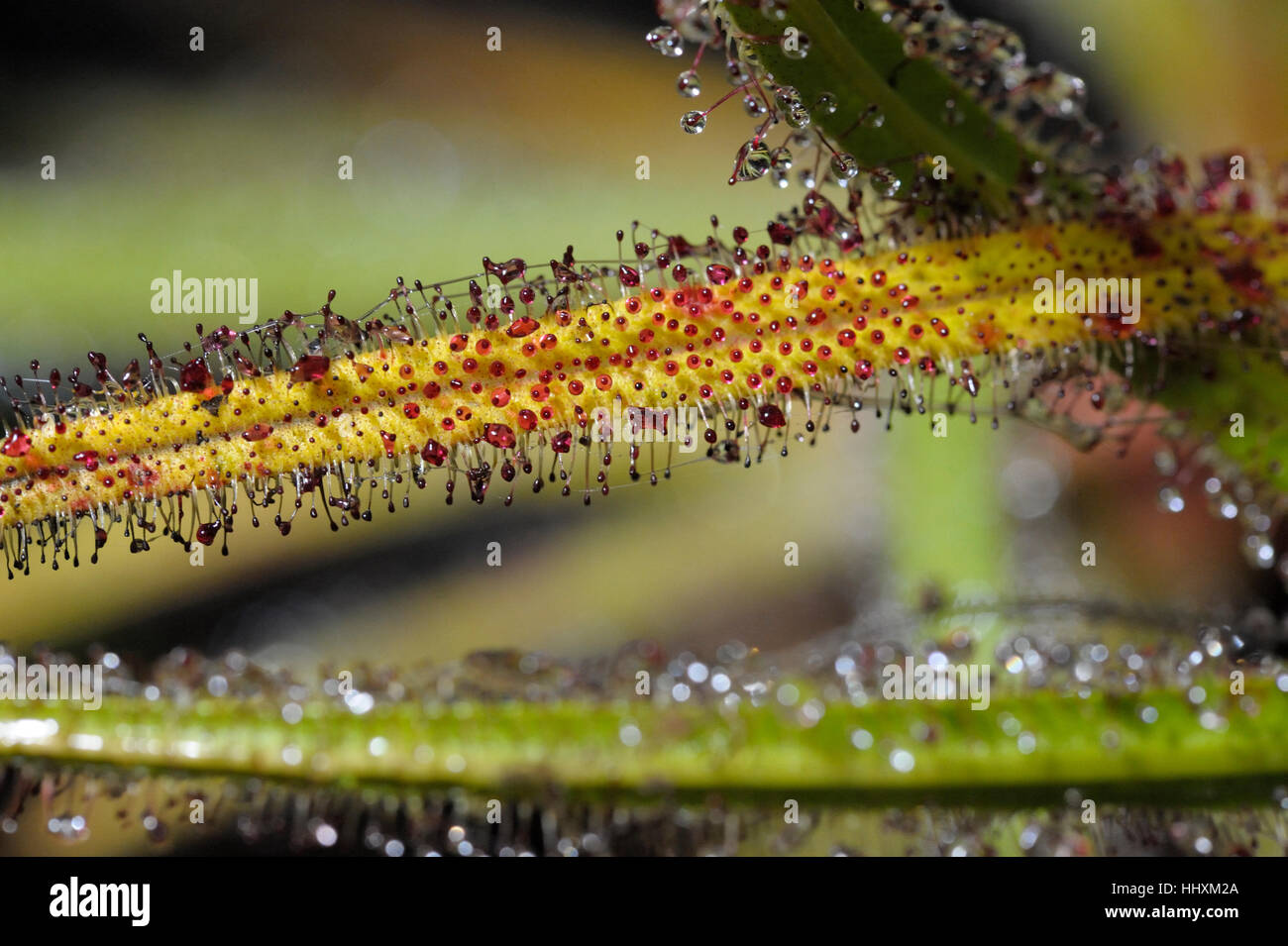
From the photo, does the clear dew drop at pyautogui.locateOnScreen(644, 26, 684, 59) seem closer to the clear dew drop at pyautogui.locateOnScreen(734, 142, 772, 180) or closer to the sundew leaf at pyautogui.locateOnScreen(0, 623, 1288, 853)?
the clear dew drop at pyautogui.locateOnScreen(734, 142, 772, 180)

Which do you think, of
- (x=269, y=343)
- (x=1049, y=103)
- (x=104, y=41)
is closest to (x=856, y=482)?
(x=1049, y=103)

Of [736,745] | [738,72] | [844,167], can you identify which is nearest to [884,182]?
[844,167]

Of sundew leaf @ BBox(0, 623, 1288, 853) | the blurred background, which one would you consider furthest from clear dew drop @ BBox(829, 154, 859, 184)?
Result: the blurred background

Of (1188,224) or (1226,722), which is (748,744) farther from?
(1188,224)

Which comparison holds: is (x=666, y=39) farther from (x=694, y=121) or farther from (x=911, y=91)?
(x=911, y=91)

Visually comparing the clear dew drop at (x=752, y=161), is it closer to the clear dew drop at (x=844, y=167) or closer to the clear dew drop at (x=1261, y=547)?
the clear dew drop at (x=844, y=167)

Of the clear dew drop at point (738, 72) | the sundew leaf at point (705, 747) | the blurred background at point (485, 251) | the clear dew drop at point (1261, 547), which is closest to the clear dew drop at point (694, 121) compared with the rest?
the clear dew drop at point (738, 72)
